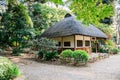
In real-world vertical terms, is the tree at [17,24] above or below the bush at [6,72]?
above

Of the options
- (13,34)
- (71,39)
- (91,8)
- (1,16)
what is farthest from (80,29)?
(91,8)

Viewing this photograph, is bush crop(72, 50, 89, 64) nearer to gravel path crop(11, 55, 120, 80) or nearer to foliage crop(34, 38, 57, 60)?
gravel path crop(11, 55, 120, 80)

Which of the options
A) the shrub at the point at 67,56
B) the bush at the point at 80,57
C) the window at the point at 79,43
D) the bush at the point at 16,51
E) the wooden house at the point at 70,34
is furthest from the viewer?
the window at the point at 79,43

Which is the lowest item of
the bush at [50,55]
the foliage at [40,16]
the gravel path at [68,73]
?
the gravel path at [68,73]

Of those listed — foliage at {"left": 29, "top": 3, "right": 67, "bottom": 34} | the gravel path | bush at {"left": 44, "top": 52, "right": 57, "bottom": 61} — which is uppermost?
foliage at {"left": 29, "top": 3, "right": 67, "bottom": 34}

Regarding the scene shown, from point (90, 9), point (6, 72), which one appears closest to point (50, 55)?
point (6, 72)

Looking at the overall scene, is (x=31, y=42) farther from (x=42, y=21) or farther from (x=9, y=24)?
(x=42, y=21)

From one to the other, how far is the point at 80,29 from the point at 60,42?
122 inches

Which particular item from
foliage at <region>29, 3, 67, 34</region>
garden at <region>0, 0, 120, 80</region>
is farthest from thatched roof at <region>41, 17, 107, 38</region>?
foliage at <region>29, 3, 67, 34</region>

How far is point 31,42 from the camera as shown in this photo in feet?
64.6

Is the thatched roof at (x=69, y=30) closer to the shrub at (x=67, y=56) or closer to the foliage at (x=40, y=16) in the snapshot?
the shrub at (x=67, y=56)

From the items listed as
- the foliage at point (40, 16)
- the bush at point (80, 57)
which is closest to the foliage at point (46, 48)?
the bush at point (80, 57)

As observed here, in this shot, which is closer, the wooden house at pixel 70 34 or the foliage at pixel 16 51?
the wooden house at pixel 70 34

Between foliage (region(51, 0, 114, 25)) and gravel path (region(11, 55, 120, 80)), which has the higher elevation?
foliage (region(51, 0, 114, 25))
